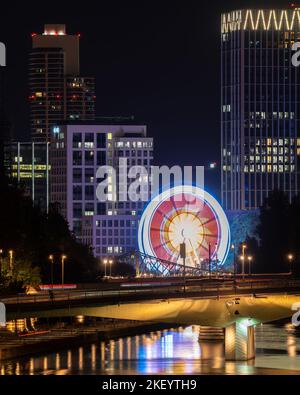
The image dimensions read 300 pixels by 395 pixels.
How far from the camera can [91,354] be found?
133m

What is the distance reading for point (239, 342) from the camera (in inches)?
4833

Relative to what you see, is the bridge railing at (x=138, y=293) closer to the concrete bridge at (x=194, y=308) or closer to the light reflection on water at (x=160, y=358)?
the concrete bridge at (x=194, y=308)

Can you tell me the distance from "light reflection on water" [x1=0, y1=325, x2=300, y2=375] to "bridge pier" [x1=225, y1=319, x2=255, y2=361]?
0.88 m

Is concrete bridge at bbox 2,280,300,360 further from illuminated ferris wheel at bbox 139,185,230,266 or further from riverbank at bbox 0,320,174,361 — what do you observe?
illuminated ferris wheel at bbox 139,185,230,266

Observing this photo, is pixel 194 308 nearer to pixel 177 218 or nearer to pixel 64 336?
pixel 64 336

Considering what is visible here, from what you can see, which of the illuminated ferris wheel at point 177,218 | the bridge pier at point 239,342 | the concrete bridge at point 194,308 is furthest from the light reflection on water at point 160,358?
the illuminated ferris wheel at point 177,218

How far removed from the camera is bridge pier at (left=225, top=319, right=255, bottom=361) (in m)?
122

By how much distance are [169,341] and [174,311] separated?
29.6 m

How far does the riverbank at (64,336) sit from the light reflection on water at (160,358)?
111 cm

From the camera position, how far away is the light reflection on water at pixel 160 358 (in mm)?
116312

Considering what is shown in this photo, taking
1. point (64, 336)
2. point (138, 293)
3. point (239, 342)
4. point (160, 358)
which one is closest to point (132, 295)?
point (138, 293)

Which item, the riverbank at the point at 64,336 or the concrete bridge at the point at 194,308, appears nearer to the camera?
the concrete bridge at the point at 194,308

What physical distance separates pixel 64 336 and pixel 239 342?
78.0 feet

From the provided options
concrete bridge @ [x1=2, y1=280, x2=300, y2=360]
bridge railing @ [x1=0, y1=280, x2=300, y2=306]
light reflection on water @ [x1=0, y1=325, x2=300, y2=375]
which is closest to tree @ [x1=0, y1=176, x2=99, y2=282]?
light reflection on water @ [x1=0, y1=325, x2=300, y2=375]
